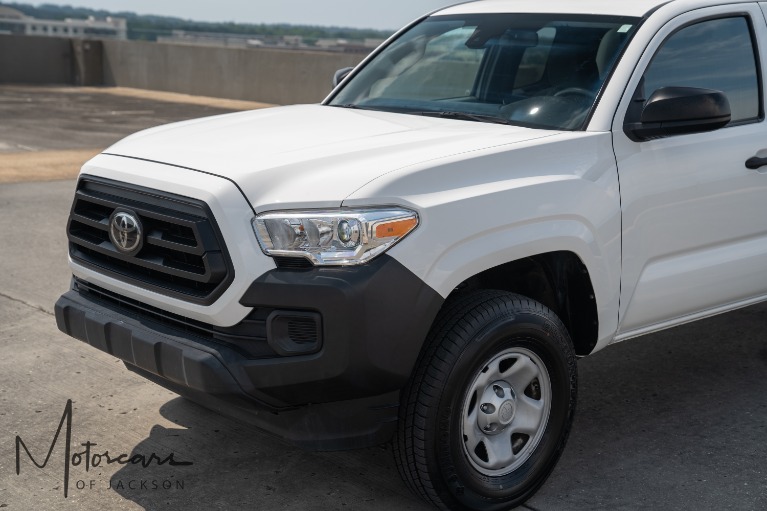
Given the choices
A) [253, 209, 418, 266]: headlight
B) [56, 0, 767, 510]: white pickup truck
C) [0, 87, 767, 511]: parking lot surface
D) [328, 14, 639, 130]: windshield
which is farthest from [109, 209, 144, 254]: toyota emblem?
[328, 14, 639, 130]: windshield

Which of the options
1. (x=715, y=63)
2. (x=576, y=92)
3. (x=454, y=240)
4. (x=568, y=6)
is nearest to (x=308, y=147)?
(x=454, y=240)

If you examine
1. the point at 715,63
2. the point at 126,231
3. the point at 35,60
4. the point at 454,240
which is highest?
the point at 715,63

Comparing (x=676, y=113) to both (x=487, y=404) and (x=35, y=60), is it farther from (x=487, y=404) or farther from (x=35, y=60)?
(x=35, y=60)

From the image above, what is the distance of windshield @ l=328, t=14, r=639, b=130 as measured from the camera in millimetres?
4488

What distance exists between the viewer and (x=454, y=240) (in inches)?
142

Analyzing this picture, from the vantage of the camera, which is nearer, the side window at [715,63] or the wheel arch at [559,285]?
the wheel arch at [559,285]

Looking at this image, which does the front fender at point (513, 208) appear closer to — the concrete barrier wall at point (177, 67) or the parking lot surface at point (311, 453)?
the parking lot surface at point (311, 453)

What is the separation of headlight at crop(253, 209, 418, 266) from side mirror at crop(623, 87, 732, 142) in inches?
50.4

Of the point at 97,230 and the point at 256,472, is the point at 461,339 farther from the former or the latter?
the point at 97,230

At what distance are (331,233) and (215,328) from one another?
0.52 meters

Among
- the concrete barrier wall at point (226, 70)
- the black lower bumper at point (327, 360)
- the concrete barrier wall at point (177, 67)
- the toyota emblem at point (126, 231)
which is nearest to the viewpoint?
the black lower bumper at point (327, 360)

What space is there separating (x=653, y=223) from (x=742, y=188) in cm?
63

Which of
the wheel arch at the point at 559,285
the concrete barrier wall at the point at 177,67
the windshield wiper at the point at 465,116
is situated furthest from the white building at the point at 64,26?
the wheel arch at the point at 559,285

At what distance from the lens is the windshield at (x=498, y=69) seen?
4488 mm
